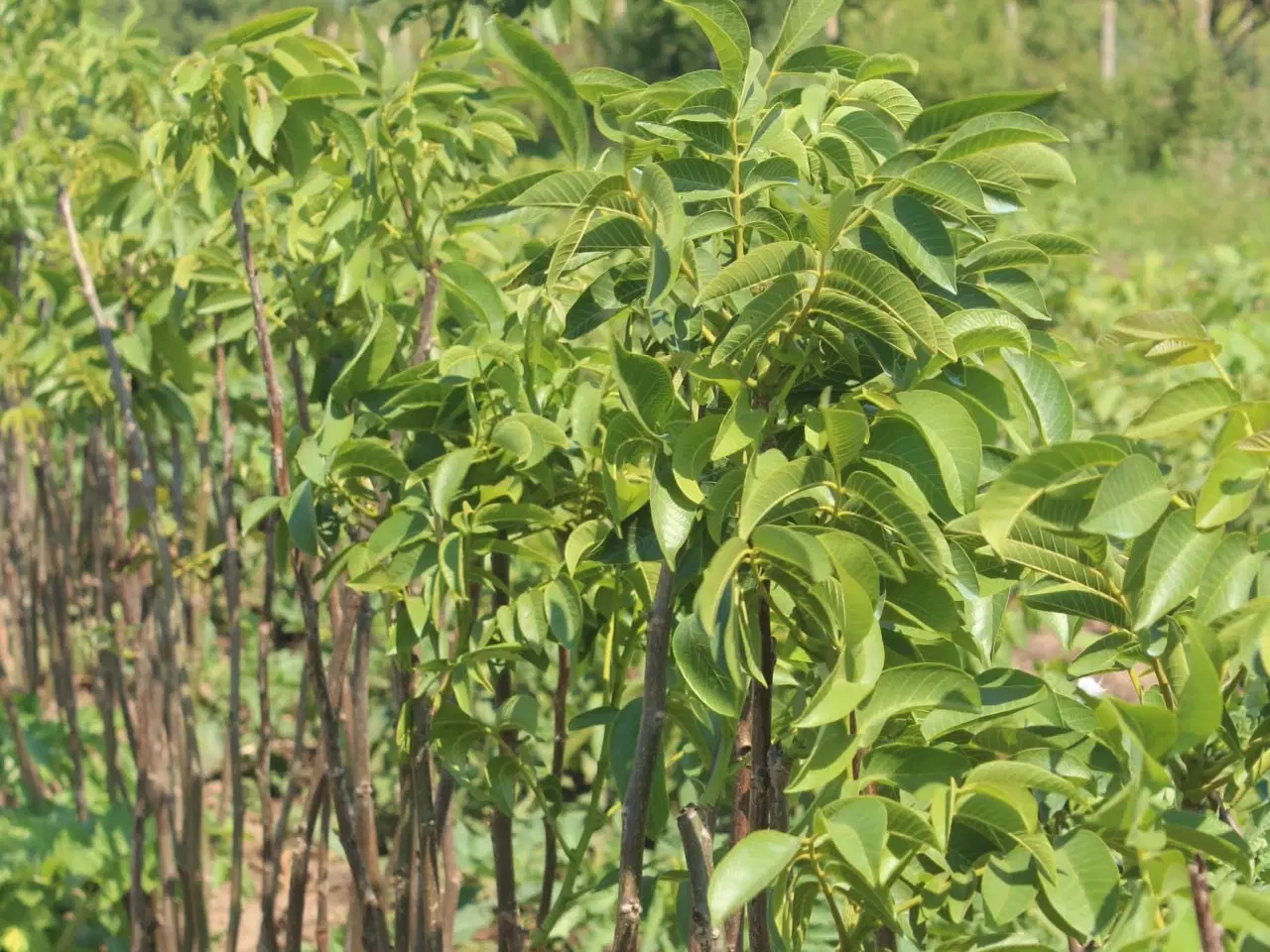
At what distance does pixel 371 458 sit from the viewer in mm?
1274

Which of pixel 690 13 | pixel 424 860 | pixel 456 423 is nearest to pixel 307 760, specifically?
pixel 424 860

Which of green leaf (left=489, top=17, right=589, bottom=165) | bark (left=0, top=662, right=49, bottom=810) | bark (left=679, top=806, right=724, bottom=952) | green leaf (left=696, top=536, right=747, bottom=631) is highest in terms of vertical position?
green leaf (left=489, top=17, right=589, bottom=165)

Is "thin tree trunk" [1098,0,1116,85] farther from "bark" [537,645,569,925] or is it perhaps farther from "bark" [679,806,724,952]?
"bark" [679,806,724,952]

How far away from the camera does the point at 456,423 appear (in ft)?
4.33

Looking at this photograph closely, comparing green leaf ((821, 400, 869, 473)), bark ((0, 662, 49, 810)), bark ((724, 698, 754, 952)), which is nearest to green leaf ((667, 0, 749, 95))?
green leaf ((821, 400, 869, 473))

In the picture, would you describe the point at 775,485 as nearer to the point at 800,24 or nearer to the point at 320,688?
the point at 800,24

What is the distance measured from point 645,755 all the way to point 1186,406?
0.45 metres

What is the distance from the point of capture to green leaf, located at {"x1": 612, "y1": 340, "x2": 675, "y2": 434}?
0.96 meters

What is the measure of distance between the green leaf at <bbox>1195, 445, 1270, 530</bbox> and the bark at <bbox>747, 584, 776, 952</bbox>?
0.97ft

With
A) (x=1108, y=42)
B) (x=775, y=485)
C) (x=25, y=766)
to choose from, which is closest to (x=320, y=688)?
(x=775, y=485)

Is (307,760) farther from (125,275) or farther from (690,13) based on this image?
(690,13)

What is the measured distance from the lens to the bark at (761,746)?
993mm

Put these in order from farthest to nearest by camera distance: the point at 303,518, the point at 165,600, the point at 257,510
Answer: the point at 165,600
the point at 257,510
the point at 303,518

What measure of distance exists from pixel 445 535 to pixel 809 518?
0.38 m
